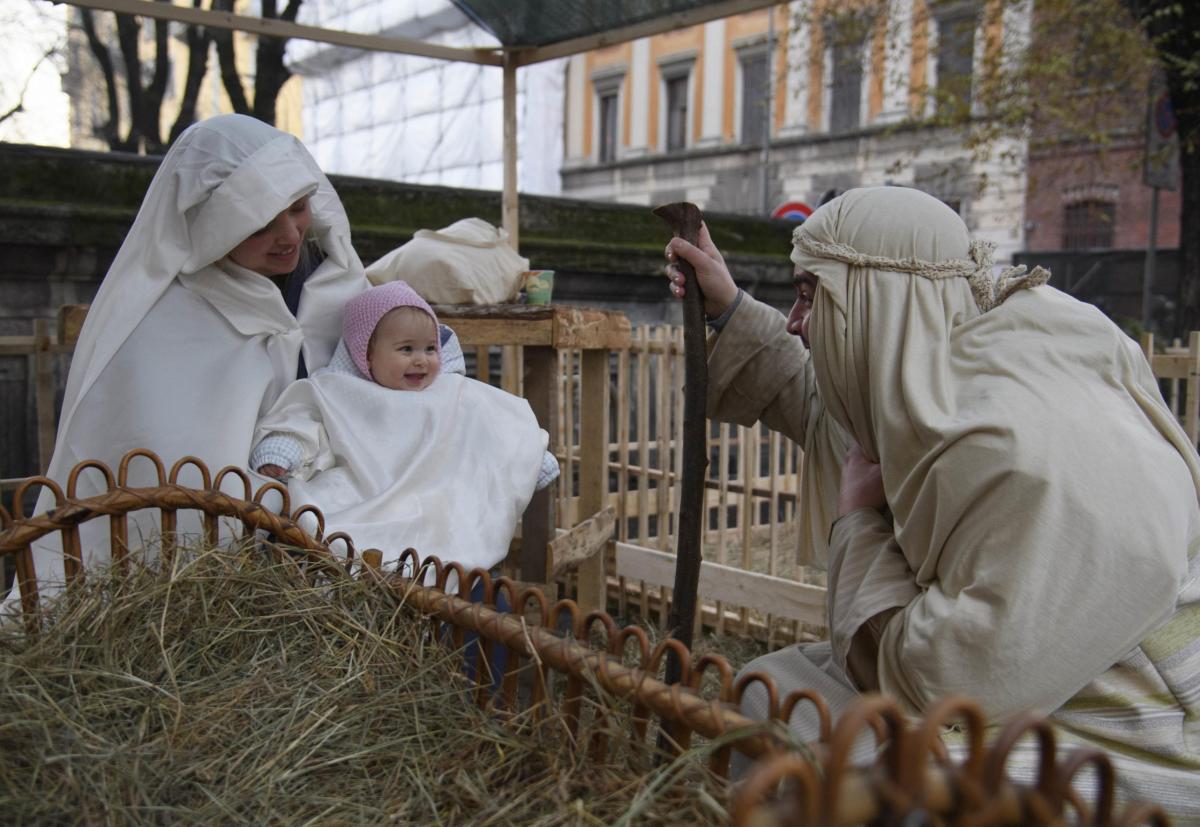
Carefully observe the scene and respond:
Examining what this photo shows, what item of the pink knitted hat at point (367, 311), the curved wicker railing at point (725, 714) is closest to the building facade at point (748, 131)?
the pink knitted hat at point (367, 311)

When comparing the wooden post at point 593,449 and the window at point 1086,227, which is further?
the window at point 1086,227

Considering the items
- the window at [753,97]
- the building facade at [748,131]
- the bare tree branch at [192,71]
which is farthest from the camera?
the window at [753,97]

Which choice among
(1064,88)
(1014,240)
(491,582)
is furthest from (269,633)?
(1014,240)

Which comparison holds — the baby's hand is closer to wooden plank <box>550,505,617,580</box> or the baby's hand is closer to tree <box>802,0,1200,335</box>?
wooden plank <box>550,505,617,580</box>

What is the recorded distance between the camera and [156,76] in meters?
A: 9.92

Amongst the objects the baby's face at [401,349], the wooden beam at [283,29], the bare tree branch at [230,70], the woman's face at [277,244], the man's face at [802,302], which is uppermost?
the bare tree branch at [230,70]

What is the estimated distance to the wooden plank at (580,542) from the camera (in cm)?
339

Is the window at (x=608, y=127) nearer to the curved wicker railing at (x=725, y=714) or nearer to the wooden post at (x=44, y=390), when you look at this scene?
the wooden post at (x=44, y=390)

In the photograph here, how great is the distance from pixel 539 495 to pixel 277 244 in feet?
4.13

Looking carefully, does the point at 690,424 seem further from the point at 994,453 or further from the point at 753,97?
the point at 753,97

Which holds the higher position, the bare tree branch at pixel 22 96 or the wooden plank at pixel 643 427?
the bare tree branch at pixel 22 96

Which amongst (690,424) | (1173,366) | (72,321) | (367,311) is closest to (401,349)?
(367,311)

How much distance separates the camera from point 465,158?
12.0 metres

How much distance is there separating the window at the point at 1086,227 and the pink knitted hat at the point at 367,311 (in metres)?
24.5
